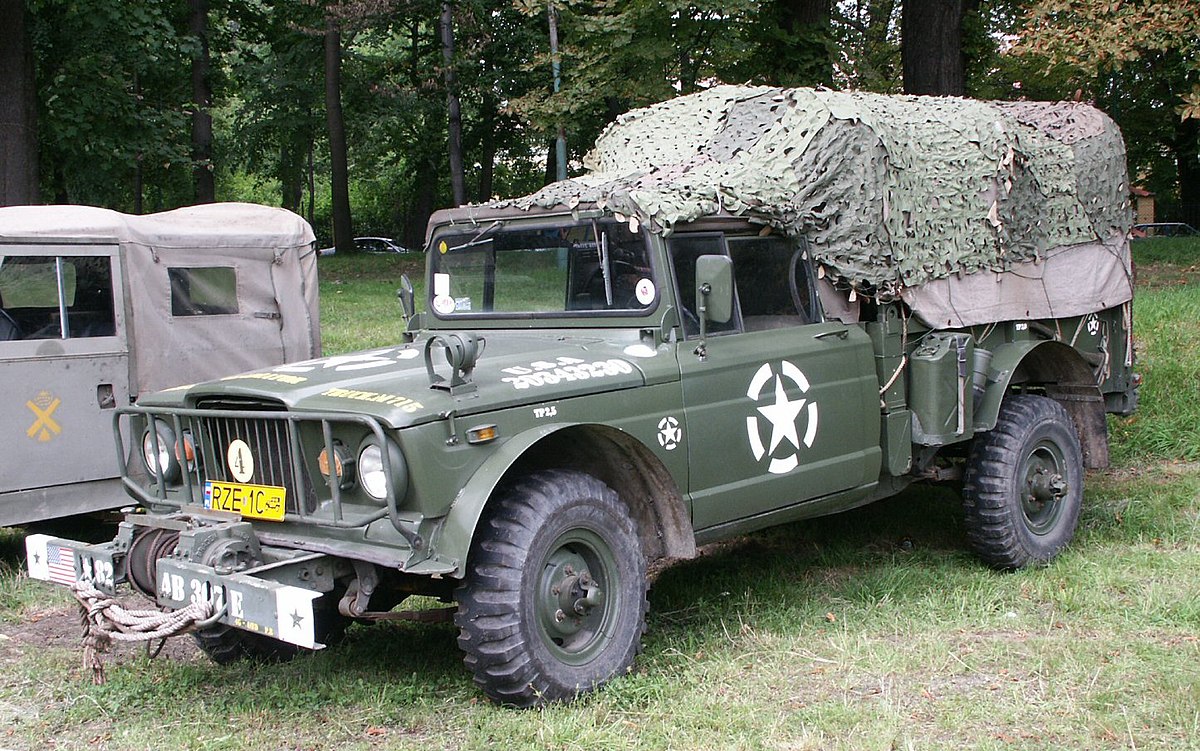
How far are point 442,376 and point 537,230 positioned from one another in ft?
4.74

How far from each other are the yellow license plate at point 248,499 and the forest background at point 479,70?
733 cm

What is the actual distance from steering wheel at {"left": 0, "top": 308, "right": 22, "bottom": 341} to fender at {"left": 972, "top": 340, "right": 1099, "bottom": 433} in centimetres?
554

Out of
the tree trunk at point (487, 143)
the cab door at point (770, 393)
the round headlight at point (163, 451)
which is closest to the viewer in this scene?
the round headlight at point (163, 451)

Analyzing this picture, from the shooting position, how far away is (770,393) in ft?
19.1

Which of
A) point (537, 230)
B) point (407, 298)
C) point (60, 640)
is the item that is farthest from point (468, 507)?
point (60, 640)

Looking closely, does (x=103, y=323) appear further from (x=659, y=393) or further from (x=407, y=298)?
(x=659, y=393)

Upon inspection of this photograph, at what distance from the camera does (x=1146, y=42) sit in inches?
426

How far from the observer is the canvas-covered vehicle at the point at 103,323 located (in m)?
7.16

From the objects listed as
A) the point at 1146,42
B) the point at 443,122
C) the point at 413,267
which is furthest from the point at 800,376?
the point at 443,122

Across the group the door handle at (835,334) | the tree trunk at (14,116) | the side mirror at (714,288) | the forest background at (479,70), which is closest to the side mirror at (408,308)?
the side mirror at (714,288)

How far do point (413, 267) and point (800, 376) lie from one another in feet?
60.5

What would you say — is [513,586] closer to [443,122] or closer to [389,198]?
[443,122]

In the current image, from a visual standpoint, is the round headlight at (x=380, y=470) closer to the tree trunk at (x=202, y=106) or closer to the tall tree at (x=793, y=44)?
the tall tree at (x=793, y=44)

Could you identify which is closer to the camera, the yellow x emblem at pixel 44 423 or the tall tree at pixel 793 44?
the yellow x emblem at pixel 44 423
